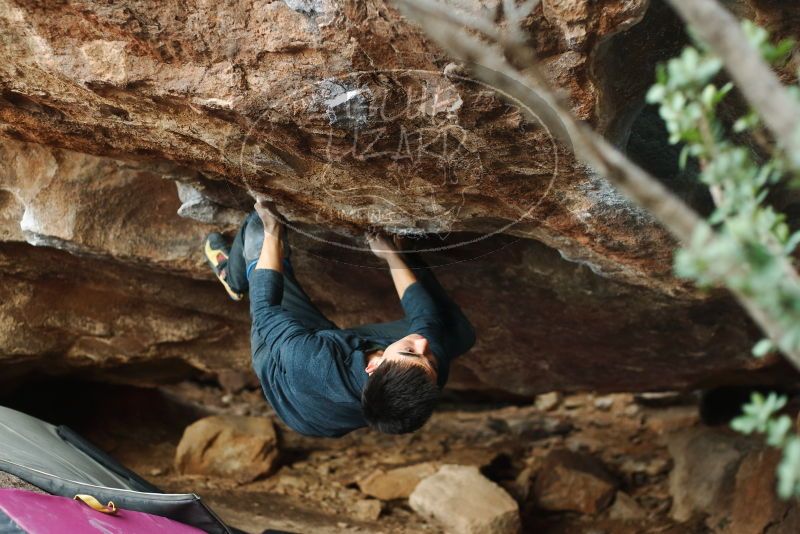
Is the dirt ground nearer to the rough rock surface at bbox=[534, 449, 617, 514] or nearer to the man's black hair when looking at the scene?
the rough rock surface at bbox=[534, 449, 617, 514]

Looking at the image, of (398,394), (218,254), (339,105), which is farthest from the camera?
(218,254)

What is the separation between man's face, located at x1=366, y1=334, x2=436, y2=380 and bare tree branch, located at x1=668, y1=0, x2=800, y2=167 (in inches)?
62.0

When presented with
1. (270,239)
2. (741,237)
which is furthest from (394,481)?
(741,237)

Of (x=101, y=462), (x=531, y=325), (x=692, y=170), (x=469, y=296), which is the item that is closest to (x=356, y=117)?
(x=692, y=170)

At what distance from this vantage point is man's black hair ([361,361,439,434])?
8.07ft

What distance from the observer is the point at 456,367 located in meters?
4.64

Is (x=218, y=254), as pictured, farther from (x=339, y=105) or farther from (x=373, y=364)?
(x=339, y=105)

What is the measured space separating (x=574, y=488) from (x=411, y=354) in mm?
2285

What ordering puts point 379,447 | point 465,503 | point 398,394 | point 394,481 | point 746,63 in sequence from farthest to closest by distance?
point 379,447 → point 394,481 → point 465,503 → point 398,394 → point 746,63

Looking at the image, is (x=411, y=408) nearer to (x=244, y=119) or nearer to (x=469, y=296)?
(x=244, y=119)

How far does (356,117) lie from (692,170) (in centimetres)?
102

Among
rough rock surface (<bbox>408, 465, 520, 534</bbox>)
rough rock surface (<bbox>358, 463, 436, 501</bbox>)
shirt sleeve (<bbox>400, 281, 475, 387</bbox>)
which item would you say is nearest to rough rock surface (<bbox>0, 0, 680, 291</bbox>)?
shirt sleeve (<bbox>400, 281, 475, 387</bbox>)

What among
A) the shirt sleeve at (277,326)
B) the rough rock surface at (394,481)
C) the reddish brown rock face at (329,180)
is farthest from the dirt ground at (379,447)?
the shirt sleeve at (277,326)

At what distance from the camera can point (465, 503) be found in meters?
4.20
